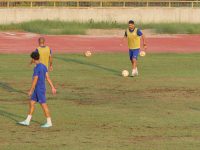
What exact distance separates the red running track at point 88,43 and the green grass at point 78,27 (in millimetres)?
2151

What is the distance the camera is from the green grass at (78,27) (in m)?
49.4

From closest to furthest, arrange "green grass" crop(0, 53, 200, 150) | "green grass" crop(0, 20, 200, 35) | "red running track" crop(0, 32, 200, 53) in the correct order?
"green grass" crop(0, 53, 200, 150)
"red running track" crop(0, 32, 200, 53)
"green grass" crop(0, 20, 200, 35)

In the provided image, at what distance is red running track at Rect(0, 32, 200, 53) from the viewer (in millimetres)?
38656

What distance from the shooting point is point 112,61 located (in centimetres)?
3234

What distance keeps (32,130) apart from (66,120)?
55.9 inches

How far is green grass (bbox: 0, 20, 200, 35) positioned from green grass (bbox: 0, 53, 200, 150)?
18012 mm

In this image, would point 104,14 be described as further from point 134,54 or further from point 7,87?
point 7,87

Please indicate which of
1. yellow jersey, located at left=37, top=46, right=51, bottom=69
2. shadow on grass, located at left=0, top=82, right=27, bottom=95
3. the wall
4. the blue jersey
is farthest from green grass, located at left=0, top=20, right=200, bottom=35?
the blue jersey

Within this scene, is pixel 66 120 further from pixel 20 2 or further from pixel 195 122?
pixel 20 2

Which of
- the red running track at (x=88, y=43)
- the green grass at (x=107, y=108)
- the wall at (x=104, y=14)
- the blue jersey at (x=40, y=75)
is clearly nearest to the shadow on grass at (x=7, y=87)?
the green grass at (x=107, y=108)

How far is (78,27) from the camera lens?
51.8 meters

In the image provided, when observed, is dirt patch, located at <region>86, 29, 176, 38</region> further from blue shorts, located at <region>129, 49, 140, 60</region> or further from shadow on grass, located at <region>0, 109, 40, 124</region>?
shadow on grass, located at <region>0, 109, 40, 124</region>

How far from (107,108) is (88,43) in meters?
23.7

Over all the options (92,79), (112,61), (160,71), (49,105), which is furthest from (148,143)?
(112,61)
